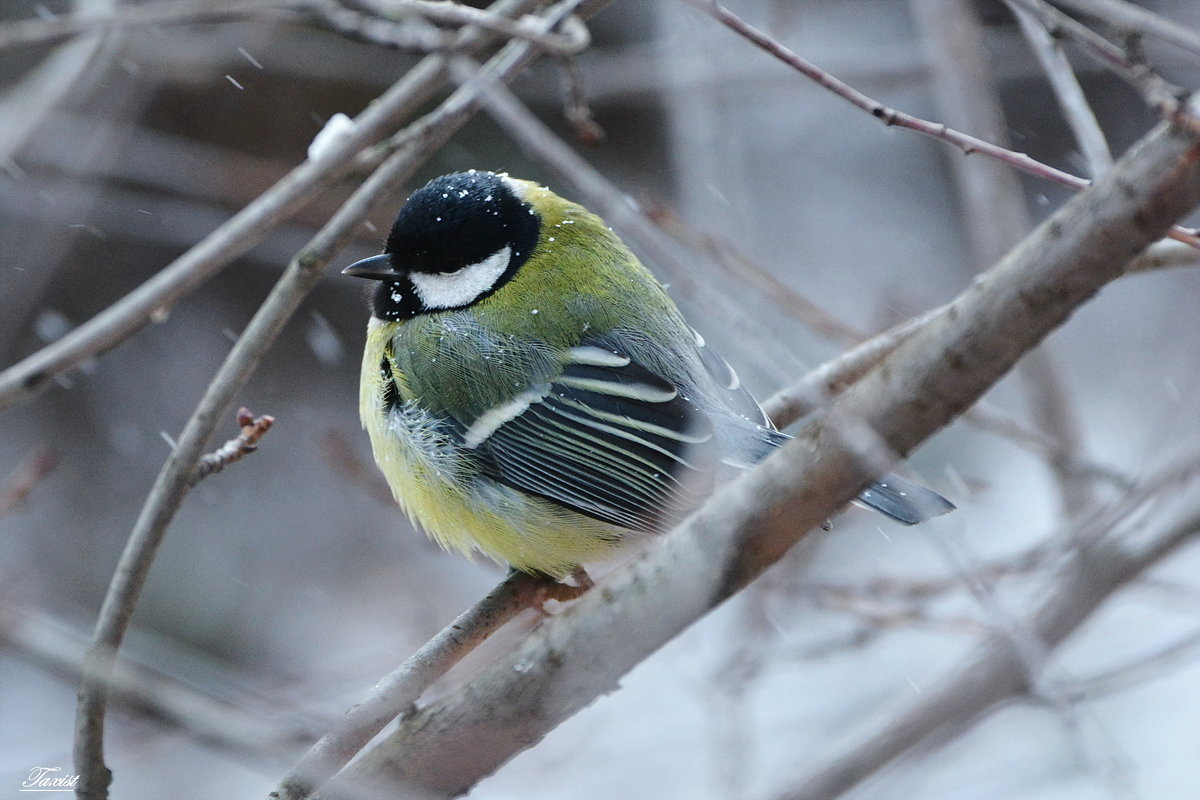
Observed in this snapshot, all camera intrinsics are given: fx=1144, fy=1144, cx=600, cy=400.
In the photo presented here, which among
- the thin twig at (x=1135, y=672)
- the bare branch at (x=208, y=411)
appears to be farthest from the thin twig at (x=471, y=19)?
the thin twig at (x=1135, y=672)

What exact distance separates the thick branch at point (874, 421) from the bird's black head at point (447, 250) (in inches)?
58.0

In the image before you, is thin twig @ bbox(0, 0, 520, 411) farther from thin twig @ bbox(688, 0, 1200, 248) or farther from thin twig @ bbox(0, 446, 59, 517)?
thin twig @ bbox(688, 0, 1200, 248)

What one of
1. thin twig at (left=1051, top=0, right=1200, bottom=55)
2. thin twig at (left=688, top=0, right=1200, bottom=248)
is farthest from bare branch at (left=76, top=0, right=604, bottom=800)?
thin twig at (left=1051, top=0, right=1200, bottom=55)

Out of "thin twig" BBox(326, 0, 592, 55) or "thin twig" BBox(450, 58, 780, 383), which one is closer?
"thin twig" BBox(450, 58, 780, 383)

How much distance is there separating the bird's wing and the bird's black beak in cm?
41

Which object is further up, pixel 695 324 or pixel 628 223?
pixel 695 324

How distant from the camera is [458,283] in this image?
8.95 ft

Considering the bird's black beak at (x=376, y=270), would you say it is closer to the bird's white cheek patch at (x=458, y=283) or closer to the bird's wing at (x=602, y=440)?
the bird's white cheek patch at (x=458, y=283)

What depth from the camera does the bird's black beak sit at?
2656 mm

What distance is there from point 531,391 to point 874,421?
148 centimetres

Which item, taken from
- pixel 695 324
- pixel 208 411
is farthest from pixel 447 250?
pixel 695 324

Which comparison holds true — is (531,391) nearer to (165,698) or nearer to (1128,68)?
(165,698)

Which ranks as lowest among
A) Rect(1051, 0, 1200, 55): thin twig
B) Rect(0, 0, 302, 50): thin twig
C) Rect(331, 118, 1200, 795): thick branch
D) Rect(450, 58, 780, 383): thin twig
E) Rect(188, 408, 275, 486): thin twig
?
Rect(331, 118, 1200, 795): thick branch

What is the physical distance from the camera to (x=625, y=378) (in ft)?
8.16
